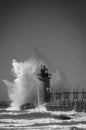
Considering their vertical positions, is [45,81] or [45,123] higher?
[45,81]

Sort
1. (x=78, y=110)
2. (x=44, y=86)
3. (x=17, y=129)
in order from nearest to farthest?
(x=17, y=129), (x=78, y=110), (x=44, y=86)

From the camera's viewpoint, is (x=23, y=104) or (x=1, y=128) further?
(x=23, y=104)

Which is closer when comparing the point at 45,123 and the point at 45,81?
the point at 45,123

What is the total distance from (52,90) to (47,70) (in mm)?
8046

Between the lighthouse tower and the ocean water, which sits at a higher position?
the lighthouse tower

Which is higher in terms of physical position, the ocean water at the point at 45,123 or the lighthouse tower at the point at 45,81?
the lighthouse tower at the point at 45,81

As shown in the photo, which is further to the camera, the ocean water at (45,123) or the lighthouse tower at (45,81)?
the lighthouse tower at (45,81)

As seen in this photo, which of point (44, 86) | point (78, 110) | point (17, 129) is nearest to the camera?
point (17, 129)

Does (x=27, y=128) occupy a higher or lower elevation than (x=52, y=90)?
lower

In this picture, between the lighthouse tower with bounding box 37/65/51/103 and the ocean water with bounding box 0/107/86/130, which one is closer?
the ocean water with bounding box 0/107/86/130

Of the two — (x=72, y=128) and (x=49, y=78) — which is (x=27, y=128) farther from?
(x=49, y=78)

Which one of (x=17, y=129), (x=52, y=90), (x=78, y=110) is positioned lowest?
(x=17, y=129)

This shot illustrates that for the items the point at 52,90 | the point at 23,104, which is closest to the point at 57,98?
the point at 52,90

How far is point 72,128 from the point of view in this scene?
65938 mm
